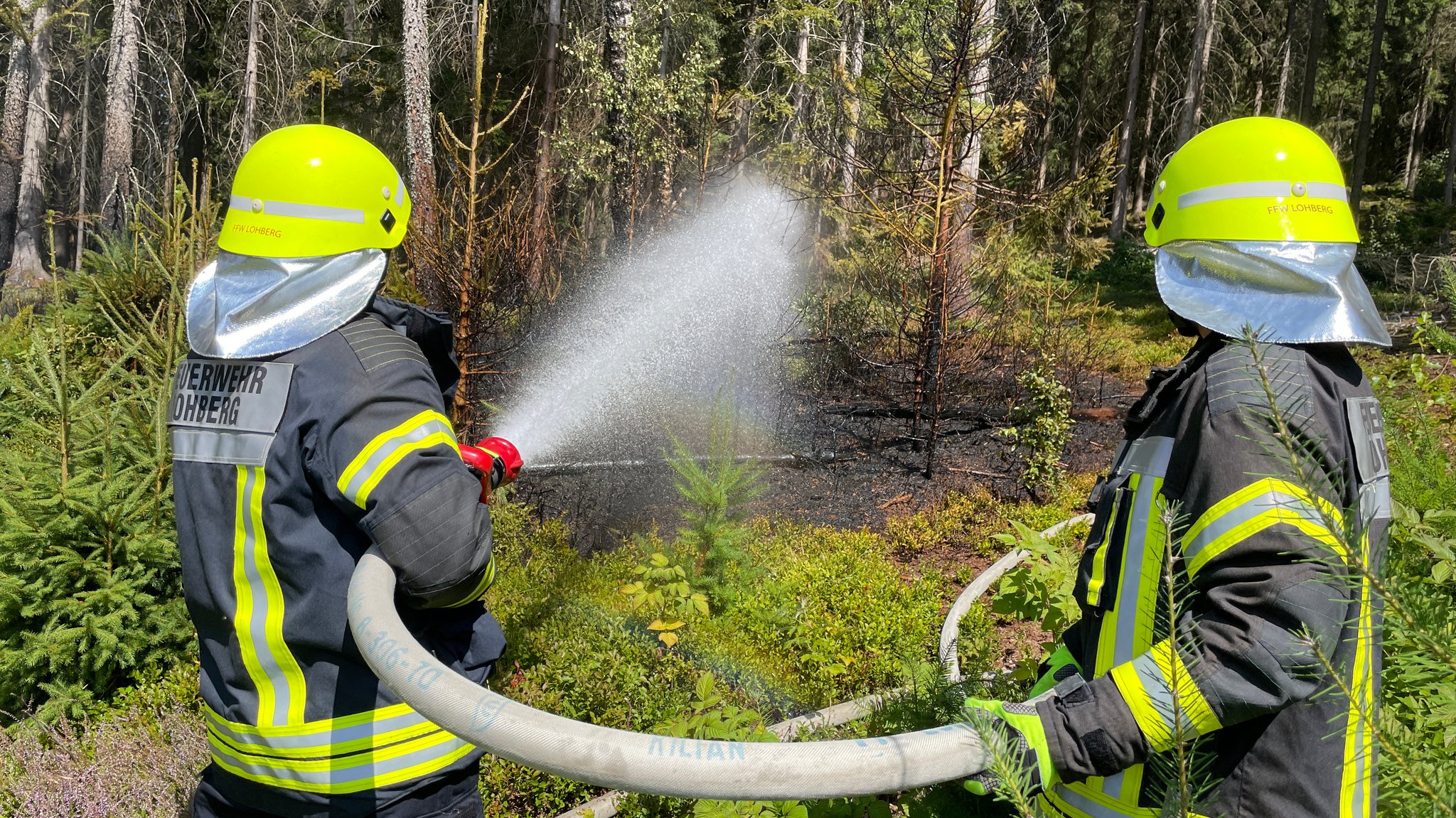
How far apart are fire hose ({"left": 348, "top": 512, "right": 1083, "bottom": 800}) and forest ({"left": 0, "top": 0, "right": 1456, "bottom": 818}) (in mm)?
239

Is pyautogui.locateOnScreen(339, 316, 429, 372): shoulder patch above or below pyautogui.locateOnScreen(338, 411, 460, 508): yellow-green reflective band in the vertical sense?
above

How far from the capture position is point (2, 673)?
402 centimetres

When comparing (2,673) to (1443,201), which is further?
(1443,201)

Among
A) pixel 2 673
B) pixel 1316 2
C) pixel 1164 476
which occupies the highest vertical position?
pixel 1316 2

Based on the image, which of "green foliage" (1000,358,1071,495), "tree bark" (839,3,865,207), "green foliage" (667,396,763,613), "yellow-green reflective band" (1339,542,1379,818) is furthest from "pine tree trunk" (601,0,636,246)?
"yellow-green reflective band" (1339,542,1379,818)

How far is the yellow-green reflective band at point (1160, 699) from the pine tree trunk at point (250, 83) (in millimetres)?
17972

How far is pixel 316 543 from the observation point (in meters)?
1.87

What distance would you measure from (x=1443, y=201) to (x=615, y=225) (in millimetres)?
33098

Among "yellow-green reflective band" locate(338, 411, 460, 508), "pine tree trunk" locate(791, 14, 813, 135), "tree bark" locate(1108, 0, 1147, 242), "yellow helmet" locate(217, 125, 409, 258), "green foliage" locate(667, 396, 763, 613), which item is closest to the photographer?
"yellow-green reflective band" locate(338, 411, 460, 508)

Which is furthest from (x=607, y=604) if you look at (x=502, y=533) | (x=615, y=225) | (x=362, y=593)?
(x=615, y=225)

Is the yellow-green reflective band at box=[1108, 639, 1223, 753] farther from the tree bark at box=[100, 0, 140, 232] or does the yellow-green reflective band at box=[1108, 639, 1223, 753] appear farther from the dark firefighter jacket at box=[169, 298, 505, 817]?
the tree bark at box=[100, 0, 140, 232]

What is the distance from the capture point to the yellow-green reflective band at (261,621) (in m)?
1.89

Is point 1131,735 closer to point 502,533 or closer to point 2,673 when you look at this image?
point 502,533

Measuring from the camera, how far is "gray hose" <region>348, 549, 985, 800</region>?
126 cm
